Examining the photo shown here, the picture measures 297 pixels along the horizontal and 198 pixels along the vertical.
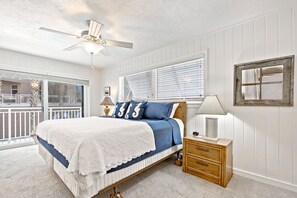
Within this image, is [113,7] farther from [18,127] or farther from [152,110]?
[18,127]

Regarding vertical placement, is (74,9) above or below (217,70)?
above

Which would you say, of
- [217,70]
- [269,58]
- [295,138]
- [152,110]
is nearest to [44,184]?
[152,110]

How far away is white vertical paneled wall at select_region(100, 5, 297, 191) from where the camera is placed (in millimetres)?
1855

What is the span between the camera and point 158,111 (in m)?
2.73

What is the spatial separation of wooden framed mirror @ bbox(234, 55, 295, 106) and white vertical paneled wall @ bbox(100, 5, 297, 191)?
0.08 metres

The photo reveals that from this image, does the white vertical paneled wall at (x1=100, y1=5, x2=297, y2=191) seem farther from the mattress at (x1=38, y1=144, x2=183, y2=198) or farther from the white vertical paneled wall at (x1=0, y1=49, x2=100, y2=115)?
the white vertical paneled wall at (x1=0, y1=49, x2=100, y2=115)

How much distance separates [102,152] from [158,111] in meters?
1.47

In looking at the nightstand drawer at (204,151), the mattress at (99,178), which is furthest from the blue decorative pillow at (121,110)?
the nightstand drawer at (204,151)

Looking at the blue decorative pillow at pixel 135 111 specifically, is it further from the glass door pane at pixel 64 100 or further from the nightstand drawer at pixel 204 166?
the glass door pane at pixel 64 100

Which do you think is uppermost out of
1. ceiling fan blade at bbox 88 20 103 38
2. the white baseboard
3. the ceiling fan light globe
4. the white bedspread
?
ceiling fan blade at bbox 88 20 103 38

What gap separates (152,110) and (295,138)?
6.90 ft

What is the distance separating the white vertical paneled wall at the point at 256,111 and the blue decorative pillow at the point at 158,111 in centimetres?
52

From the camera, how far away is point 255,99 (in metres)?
2.11

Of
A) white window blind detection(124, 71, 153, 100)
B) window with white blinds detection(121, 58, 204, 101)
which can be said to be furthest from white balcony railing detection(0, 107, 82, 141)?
window with white blinds detection(121, 58, 204, 101)
